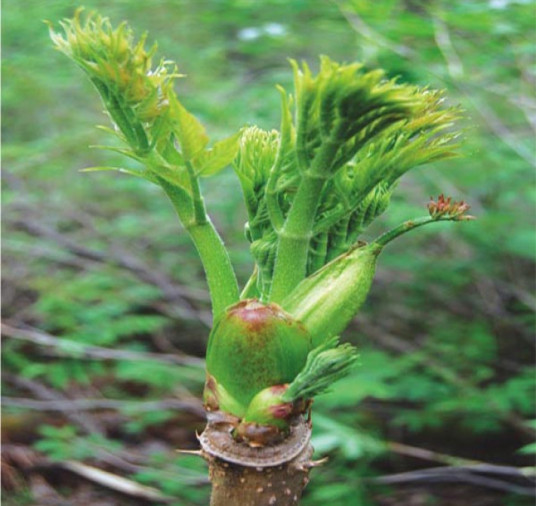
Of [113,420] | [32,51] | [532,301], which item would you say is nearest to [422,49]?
[532,301]

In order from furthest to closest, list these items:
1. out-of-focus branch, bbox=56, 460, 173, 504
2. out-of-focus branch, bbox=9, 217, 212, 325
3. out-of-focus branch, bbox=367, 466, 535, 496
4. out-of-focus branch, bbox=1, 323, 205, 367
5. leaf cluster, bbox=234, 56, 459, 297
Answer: out-of-focus branch, bbox=9, 217, 212, 325
out-of-focus branch, bbox=56, 460, 173, 504
out-of-focus branch, bbox=1, 323, 205, 367
out-of-focus branch, bbox=367, 466, 535, 496
leaf cluster, bbox=234, 56, 459, 297

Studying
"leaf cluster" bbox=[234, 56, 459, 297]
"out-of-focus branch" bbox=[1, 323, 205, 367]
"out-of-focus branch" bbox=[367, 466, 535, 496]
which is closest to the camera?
"leaf cluster" bbox=[234, 56, 459, 297]

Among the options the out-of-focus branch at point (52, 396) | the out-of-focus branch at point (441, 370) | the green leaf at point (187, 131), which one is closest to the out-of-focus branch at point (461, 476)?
the out-of-focus branch at point (441, 370)

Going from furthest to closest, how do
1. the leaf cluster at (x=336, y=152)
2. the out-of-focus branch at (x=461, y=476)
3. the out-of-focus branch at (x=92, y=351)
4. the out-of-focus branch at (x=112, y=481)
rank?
the out-of-focus branch at (x=112, y=481) → the out-of-focus branch at (x=92, y=351) → the out-of-focus branch at (x=461, y=476) → the leaf cluster at (x=336, y=152)

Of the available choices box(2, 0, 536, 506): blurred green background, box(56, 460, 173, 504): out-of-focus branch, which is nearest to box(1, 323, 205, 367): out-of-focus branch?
box(2, 0, 536, 506): blurred green background

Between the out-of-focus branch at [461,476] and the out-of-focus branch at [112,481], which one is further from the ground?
the out-of-focus branch at [461,476]

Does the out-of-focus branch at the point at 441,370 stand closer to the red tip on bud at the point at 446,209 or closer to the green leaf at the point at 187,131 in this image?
the red tip on bud at the point at 446,209

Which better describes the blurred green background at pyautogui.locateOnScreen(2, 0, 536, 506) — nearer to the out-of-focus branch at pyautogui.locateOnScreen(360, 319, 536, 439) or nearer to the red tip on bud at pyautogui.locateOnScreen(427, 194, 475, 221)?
the out-of-focus branch at pyautogui.locateOnScreen(360, 319, 536, 439)
